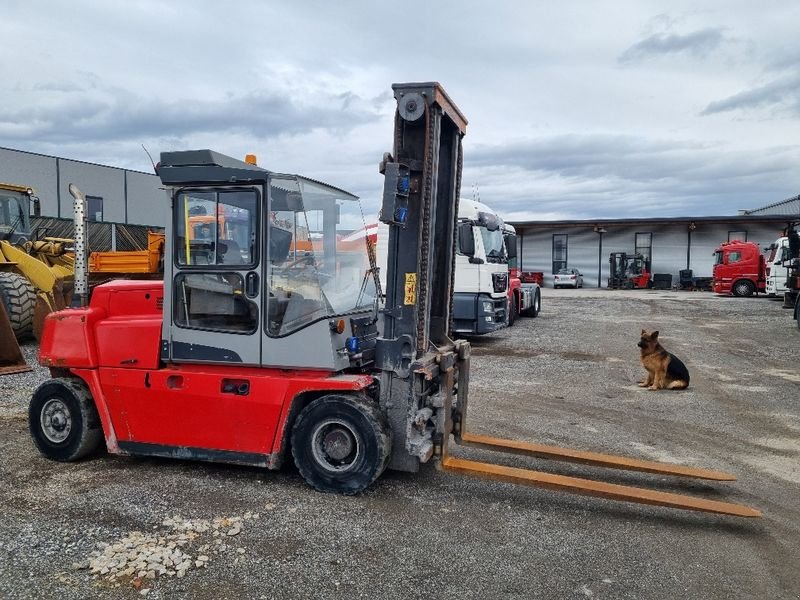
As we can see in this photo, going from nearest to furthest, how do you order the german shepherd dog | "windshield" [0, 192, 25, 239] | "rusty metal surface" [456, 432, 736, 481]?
"rusty metal surface" [456, 432, 736, 481] < the german shepherd dog < "windshield" [0, 192, 25, 239]

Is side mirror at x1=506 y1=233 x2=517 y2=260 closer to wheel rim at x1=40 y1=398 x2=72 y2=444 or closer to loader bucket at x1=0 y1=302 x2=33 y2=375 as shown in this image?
loader bucket at x1=0 y1=302 x2=33 y2=375

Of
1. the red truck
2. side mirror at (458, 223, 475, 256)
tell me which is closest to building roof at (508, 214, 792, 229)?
the red truck

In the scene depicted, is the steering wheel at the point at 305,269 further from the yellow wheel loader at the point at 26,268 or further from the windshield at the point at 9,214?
the windshield at the point at 9,214

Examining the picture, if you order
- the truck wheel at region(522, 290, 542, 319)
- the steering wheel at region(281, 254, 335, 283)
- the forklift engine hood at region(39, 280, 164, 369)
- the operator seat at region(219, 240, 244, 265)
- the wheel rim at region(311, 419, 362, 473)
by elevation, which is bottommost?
the wheel rim at region(311, 419, 362, 473)

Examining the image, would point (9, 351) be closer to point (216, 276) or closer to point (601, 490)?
point (216, 276)

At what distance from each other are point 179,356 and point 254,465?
111 centimetres

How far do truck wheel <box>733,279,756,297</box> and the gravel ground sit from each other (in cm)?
2748

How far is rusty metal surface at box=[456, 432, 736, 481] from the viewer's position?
18.0ft

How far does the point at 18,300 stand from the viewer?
12.0m

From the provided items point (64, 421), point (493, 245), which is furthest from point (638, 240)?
point (64, 421)

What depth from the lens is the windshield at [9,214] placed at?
13719 mm

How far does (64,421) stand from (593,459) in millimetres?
4616

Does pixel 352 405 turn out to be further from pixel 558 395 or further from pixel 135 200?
pixel 135 200

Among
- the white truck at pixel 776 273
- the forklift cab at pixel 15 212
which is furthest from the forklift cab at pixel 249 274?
the white truck at pixel 776 273
